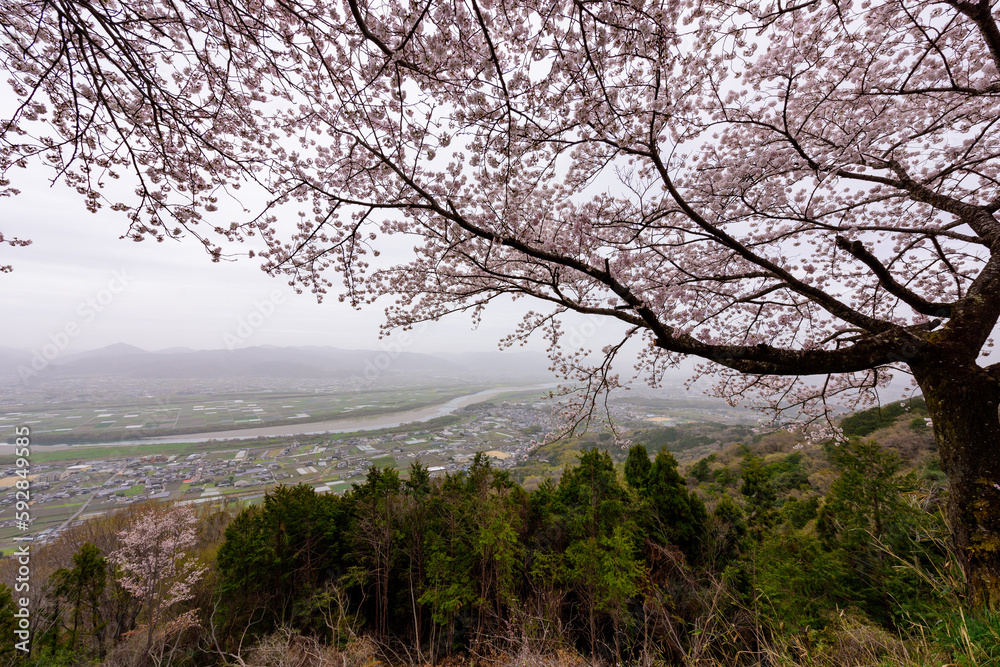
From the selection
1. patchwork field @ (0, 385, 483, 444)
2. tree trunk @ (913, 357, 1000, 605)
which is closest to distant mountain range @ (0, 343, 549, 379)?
patchwork field @ (0, 385, 483, 444)

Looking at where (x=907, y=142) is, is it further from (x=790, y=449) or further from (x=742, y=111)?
(x=790, y=449)

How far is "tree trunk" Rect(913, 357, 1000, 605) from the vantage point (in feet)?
7.66

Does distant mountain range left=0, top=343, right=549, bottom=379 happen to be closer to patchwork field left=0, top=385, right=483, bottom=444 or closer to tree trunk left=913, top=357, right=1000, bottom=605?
patchwork field left=0, top=385, right=483, bottom=444

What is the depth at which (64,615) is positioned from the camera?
8.93 m

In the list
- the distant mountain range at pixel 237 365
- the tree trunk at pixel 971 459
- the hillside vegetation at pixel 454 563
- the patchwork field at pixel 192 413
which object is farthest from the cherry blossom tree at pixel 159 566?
the distant mountain range at pixel 237 365

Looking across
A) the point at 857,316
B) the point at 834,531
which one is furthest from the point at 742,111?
the point at 834,531

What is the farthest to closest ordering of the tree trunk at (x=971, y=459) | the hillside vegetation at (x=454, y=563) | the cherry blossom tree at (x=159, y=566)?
the cherry blossom tree at (x=159, y=566), the hillside vegetation at (x=454, y=563), the tree trunk at (x=971, y=459)

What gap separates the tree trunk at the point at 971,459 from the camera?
7.66ft

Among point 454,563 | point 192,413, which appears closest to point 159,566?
point 454,563

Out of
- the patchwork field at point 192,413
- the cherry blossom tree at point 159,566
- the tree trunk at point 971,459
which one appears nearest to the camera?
the tree trunk at point 971,459

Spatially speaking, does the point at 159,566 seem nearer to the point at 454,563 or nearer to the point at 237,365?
the point at 454,563

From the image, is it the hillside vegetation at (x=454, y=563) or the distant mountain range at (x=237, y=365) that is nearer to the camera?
the hillside vegetation at (x=454, y=563)

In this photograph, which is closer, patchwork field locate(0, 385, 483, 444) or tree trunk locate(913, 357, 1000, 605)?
tree trunk locate(913, 357, 1000, 605)

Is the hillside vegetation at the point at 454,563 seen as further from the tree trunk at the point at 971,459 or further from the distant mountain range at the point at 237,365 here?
the distant mountain range at the point at 237,365
